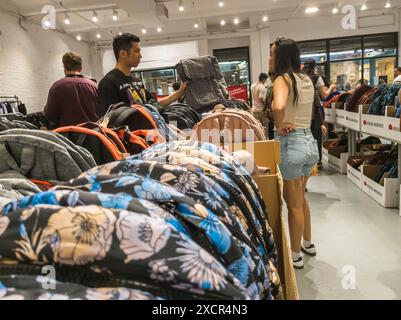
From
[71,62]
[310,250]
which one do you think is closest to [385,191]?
[310,250]

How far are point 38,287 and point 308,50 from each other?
44.5ft

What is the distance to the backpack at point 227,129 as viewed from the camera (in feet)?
6.54

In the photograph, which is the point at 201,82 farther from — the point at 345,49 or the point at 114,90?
the point at 345,49

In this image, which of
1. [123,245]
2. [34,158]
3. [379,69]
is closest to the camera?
[123,245]

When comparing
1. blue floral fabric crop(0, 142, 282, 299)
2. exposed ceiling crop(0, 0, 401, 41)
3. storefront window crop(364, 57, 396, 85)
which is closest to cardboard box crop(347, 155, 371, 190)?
blue floral fabric crop(0, 142, 282, 299)

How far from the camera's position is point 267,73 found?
452 inches

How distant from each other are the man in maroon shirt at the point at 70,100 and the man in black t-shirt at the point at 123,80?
0.78 meters

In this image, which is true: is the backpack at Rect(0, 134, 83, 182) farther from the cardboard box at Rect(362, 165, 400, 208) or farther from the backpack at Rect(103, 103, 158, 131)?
the cardboard box at Rect(362, 165, 400, 208)

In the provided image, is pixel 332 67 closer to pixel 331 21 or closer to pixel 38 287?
pixel 331 21

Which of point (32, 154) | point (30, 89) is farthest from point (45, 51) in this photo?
point (32, 154)

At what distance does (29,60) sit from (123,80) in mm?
8491

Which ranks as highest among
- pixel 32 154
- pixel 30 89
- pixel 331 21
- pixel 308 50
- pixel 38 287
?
pixel 331 21

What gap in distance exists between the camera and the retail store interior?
1063mm

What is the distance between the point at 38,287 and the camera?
1.50 feet
